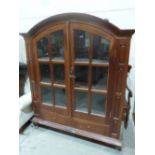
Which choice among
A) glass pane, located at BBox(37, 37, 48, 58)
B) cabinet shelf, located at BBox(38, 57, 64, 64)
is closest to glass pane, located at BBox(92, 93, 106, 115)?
cabinet shelf, located at BBox(38, 57, 64, 64)

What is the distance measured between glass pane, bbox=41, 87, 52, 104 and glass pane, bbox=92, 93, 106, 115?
540 mm

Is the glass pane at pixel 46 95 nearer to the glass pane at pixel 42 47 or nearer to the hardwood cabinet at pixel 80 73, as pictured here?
the hardwood cabinet at pixel 80 73

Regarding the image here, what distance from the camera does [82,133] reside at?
169 centimetres

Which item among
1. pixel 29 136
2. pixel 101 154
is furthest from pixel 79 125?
pixel 29 136

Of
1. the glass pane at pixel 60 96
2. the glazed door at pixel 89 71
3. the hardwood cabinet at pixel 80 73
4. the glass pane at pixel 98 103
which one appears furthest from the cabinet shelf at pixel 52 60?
the glass pane at pixel 98 103

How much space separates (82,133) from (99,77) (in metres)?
0.69

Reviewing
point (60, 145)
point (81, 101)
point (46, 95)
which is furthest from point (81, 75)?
point (60, 145)

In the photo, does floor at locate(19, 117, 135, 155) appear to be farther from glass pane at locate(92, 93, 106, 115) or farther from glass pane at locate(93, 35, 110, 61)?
glass pane at locate(93, 35, 110, 61)

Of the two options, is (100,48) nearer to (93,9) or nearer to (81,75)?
(81,75)

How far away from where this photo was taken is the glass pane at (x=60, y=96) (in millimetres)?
1696

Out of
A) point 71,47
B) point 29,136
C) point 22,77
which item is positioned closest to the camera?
point 71,47

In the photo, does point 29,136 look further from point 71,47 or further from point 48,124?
point 71,47
